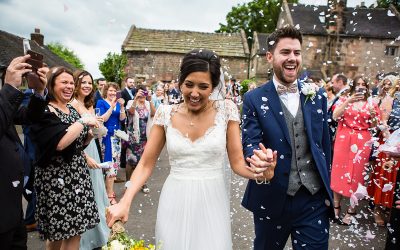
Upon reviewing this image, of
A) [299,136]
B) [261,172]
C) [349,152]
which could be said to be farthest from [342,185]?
[261,172]

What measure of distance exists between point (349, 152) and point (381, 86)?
1967 mm

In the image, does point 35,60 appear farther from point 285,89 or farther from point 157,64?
point 157,64

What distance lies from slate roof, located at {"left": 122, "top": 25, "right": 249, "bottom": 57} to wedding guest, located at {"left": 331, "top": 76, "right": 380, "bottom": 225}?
23886mm

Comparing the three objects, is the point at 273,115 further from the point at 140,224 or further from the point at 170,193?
the point at 140,224

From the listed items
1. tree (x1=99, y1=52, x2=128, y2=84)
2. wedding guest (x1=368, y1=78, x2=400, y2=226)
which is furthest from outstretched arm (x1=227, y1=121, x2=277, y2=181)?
tree (x1=99, y1=52, x2=128, y2=84)

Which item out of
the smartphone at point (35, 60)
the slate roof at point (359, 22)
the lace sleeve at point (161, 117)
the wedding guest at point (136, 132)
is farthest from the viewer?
the slate roof at point (359, 22)

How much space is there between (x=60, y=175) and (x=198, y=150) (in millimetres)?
1541

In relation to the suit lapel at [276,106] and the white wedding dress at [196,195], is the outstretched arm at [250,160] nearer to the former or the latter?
the white wedding dress at [196,195]

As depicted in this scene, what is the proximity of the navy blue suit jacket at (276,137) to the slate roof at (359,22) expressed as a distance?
102ft

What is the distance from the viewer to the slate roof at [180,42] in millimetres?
29312

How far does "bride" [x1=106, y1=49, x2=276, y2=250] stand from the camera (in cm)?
254

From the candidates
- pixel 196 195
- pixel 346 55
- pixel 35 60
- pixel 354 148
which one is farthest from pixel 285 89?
pixel 346 55

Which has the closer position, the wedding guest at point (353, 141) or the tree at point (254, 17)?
the wedding guest at point (353, 141)

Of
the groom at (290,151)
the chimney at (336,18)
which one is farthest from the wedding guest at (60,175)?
the chimney at (336,18)
